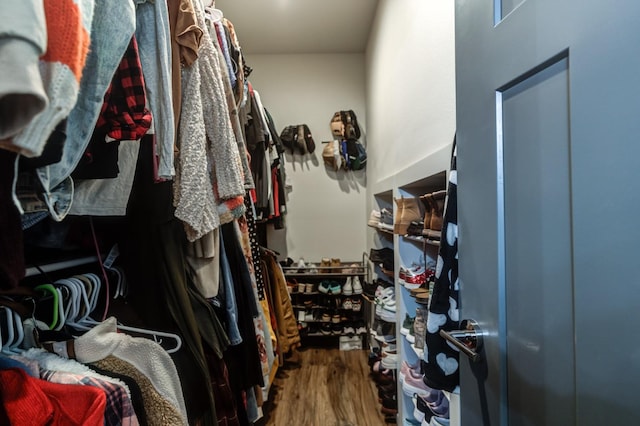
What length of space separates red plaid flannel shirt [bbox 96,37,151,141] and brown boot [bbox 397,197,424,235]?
43.2 inches

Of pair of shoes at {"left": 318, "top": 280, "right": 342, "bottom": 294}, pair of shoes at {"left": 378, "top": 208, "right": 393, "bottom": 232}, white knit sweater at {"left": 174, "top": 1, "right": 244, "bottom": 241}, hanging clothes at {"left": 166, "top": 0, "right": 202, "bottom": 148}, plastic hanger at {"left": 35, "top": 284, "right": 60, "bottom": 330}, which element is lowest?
pair of shoes at {"left": 318, "top": 280, "right": 342, "bottom": 294}

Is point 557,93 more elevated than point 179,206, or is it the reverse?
point 557,93

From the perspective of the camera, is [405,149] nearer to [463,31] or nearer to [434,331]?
[463,31]

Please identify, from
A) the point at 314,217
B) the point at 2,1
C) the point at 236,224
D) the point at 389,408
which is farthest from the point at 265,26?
the point at 389,408

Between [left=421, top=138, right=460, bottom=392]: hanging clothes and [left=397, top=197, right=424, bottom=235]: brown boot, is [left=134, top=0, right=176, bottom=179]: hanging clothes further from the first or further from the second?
[left=397, top=197, right=424, bottom=235]: brown boot

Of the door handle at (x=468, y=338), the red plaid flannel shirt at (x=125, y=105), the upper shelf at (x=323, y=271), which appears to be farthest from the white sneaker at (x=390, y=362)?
the red plaid flannel shirt at (x=125, y=105)

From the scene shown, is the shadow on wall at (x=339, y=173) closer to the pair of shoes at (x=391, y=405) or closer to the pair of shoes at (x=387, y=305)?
the pair of shoes at (x=387, y=305)

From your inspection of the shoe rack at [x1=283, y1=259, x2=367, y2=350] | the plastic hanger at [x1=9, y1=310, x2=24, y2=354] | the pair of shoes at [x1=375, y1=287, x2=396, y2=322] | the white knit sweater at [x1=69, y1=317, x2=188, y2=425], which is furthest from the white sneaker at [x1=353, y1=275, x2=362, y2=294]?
the plastic hanger at [x1=9, y1=310, x2=24, y2=354]

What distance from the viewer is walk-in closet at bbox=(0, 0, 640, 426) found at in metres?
0.33

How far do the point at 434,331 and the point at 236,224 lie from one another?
85 centimetres

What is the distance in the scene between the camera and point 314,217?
2.96 meters

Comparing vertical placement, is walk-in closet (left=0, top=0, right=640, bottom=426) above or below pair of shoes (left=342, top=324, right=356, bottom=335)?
above

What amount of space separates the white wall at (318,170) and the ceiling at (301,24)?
145 millimetres

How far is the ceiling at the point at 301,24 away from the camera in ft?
7.24
